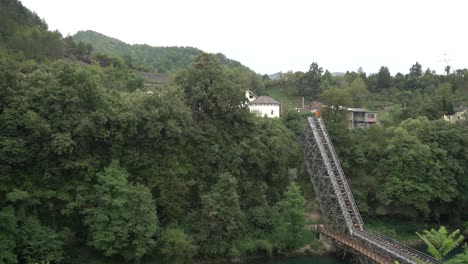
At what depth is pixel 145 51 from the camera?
411 feet

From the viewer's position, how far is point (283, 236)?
1243 inches

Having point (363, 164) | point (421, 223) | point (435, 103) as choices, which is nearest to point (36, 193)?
point (363, 164)

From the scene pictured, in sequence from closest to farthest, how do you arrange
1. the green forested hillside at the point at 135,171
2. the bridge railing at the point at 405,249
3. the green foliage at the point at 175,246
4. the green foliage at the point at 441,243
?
the green foliage at the point at 441,243 < the bridge railing at the point at 405,249 < the green forested hillside at the point at 135,171 < the green foliage at the point at 175,246

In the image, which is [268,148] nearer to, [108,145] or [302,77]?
[108,145]

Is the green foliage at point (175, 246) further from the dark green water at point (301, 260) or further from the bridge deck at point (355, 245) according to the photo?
the bridge deck at point (355, 245)

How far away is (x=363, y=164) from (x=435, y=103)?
21010 millimetres

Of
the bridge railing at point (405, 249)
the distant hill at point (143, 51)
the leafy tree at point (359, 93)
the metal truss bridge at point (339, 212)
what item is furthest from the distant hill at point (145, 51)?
the bridge railing at point (405, 249)

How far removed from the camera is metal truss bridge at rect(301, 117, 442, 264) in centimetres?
2634

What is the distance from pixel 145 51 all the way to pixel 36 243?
108826mm

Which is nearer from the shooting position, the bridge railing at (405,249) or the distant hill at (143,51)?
the bridge railing at (405,249)

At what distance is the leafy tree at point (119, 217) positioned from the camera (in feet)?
80.9

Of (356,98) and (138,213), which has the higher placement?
(356,98)

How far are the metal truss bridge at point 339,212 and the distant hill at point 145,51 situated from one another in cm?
7226

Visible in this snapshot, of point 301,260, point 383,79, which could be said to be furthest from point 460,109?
point 301,260
